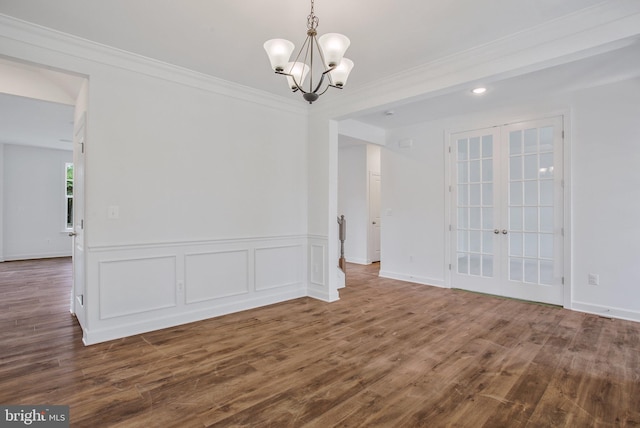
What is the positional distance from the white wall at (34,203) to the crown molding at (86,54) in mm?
7237

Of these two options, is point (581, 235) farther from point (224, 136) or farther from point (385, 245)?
point (224, 136)

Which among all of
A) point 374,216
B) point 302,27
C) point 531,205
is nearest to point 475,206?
point 531,205

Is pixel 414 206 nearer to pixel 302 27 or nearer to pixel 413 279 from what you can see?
pixel 413 279

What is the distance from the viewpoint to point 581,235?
13.7 ft

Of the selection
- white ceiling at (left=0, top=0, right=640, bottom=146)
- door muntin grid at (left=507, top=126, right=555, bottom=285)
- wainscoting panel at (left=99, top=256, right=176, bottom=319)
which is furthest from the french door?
wainscoting panel at (left=99, top=256, right=176, bottom=319)

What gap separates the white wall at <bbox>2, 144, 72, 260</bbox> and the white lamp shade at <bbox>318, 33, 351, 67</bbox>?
30.9 feet

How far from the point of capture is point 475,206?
5164mm

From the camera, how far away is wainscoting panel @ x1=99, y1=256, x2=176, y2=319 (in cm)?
322

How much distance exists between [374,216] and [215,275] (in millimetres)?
4815

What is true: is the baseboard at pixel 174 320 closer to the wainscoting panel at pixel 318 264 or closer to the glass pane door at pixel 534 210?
the wainscoting panel at pixel 318 264

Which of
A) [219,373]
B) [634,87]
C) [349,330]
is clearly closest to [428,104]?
[634,87]

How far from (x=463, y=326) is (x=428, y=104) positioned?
9.76 feet

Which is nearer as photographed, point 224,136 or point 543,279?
point 224,136

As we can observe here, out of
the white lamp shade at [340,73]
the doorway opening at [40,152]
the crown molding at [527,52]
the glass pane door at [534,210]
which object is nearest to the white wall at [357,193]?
the glass pane door at [534,210]
